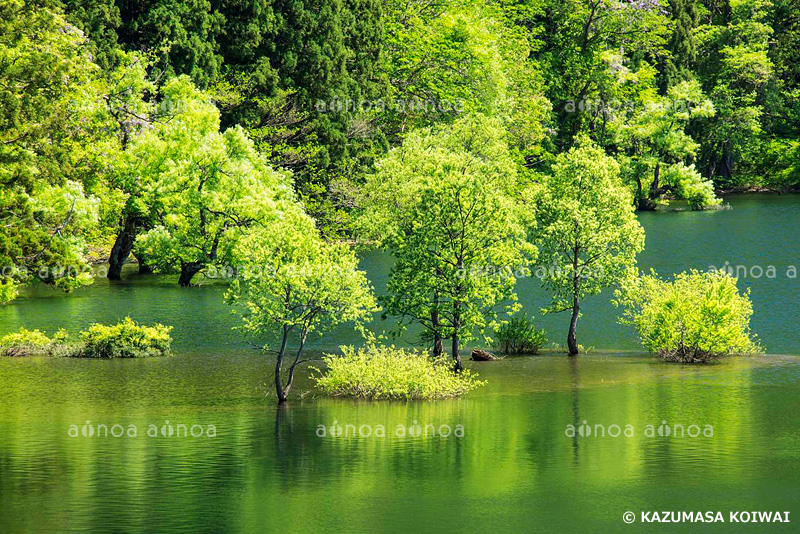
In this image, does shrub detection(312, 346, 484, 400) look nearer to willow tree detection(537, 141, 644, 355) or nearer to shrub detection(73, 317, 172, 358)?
willow tree detection(537, 141, 644, 355)

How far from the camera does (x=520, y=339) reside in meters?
44.2

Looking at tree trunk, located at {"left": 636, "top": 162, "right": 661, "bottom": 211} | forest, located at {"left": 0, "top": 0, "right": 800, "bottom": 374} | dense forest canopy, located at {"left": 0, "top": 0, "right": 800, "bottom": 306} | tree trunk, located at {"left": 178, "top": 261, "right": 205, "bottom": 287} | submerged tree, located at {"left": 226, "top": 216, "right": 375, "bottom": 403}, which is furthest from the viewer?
tree trunk, located at {"left": 636, "top": 162, "right": 661, "bottom": 211}

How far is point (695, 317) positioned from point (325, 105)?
38591mm

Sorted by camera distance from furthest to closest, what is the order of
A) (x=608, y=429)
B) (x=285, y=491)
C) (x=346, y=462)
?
1. (x=608, y=429)
2. (x=346, y=462)
3. (x=285, y=491)

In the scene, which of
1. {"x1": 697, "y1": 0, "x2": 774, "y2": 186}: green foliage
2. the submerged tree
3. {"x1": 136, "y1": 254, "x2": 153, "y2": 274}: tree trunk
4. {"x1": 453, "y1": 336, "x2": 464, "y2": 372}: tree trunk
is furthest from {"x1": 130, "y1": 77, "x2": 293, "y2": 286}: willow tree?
{"x1": 697, "y1": 0, "x2": 774, "y2": 186}: green foliage

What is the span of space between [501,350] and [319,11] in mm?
36815

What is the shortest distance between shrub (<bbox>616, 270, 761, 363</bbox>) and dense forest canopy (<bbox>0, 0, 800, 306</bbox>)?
21.5 ft

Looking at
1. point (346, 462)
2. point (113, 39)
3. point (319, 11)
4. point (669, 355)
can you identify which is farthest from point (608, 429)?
point (319, 11)

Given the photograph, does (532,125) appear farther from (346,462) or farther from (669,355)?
(346,462)

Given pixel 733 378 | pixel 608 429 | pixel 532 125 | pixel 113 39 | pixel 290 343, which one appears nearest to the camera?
pixel 608 429

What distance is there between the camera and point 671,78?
4107 inches

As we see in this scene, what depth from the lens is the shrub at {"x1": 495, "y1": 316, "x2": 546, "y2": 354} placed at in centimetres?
4422

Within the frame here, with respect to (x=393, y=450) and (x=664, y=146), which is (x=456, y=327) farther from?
(x=664, y=146)

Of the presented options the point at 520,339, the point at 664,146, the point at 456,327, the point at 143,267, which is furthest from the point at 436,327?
the point at 664,146
